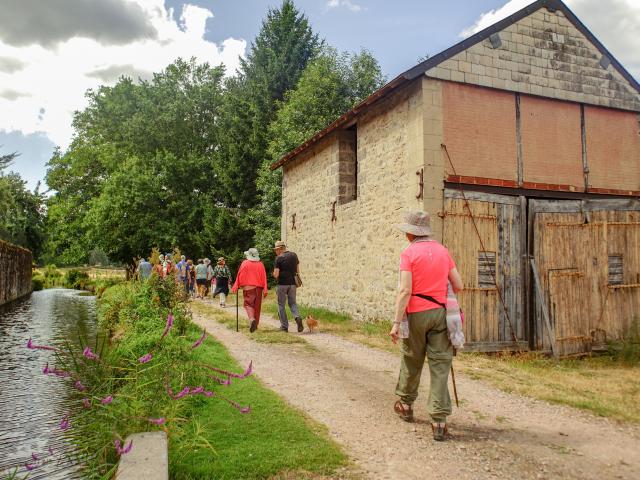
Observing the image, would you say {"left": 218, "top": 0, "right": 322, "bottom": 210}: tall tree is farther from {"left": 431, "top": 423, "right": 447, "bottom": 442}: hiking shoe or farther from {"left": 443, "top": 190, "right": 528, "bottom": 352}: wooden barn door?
{"left": 431, "top": 423, "right": 447, "bottom": 442}: hiking shoe

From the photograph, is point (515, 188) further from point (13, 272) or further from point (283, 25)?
point (283, 25)

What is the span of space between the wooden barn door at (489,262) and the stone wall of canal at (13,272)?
59.6 feet

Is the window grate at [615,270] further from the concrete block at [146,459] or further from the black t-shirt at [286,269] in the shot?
the concrete block at [146,459]

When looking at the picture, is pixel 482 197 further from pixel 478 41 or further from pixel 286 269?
pixel 286 269

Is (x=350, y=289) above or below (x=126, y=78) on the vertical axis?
below

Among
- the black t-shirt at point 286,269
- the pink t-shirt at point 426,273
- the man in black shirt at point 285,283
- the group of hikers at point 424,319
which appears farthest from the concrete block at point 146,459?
the black t-shirt at point 286,269

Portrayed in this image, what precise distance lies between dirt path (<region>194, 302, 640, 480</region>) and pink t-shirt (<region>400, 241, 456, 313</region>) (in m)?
1.14

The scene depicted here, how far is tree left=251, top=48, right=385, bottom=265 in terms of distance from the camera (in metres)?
22.8

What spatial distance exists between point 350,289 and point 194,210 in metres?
17.2

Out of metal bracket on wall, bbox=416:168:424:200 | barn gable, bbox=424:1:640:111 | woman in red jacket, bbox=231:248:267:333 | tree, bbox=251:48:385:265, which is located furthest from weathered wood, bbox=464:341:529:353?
tree, bbox=251:48:385:265

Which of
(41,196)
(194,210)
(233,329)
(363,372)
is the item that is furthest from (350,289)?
(41,196)

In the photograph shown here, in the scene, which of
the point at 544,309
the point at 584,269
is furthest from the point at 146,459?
the point at 584,269

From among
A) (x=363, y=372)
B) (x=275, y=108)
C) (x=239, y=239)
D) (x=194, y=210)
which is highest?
(x=275, y=108)

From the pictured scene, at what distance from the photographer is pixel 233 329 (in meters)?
10.6
